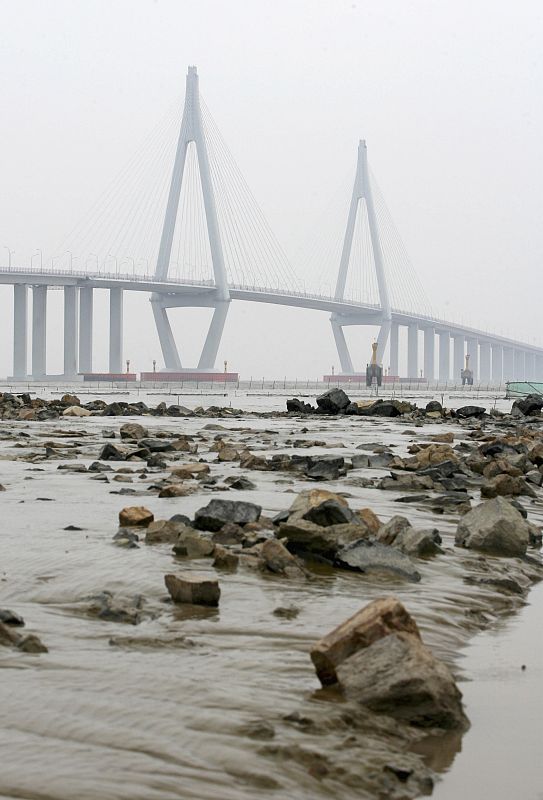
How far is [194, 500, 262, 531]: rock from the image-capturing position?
15.7 feet

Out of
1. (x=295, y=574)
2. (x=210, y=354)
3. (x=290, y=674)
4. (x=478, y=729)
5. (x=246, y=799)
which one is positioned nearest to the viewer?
(x=246, y=799)

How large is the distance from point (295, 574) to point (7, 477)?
407 cm

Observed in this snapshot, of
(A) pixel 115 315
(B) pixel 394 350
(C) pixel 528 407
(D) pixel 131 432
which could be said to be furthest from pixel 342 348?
(D) pixel 131 432

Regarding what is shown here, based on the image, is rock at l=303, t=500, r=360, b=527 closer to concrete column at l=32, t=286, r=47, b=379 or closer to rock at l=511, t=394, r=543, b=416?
rock at l=511, t=394, r=543, b=416

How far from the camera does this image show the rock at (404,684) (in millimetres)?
2309

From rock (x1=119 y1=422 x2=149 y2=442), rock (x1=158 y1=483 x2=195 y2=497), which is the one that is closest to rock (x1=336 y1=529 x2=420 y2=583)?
rock (x1=158 y1=483 x2=195 y2=497)

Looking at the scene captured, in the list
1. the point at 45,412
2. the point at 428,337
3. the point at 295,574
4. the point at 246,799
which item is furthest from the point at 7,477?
the point at 428,337

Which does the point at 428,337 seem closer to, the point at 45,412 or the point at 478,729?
the point at 45,412

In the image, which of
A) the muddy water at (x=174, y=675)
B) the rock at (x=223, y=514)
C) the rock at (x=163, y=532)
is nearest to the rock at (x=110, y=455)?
the muddy water at (x=174, y=675)

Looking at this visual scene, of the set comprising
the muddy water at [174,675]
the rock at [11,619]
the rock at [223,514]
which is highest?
the rock at [223,514]

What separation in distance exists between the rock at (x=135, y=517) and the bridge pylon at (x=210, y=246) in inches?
2417

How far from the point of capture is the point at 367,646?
8.12 ft

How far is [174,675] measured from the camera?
8.39ft

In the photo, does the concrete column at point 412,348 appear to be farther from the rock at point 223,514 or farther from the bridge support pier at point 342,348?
the rock at point 223,514
